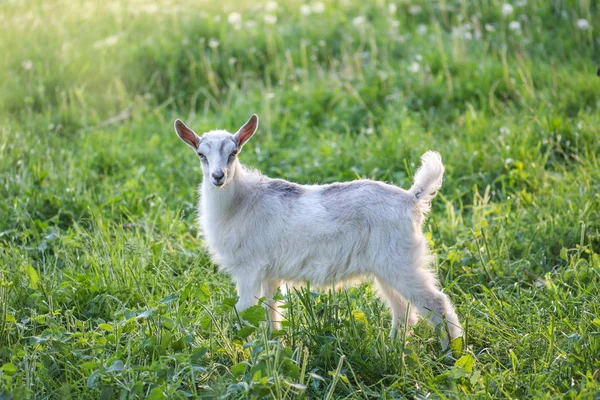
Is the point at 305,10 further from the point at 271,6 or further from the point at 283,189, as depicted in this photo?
the point at 283,189

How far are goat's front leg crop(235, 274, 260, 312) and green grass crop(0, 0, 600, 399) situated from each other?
20 centimetres

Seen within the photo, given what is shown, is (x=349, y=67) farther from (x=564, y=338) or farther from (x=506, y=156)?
(x=564, y=338)

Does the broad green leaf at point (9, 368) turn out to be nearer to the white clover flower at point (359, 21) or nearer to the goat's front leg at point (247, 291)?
the goat's front leg at point (247, 291)

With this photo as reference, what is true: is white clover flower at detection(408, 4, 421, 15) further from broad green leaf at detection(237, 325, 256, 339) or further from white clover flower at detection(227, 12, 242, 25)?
broad green leaf at detection(237, 325, 256, 339)

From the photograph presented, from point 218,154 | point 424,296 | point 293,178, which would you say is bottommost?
point 293,178

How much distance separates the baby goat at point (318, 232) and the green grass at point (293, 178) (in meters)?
0.20

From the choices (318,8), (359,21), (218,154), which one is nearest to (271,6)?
(318,8)

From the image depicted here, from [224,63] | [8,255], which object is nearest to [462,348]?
[8,255]

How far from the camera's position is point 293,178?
20.6 ft

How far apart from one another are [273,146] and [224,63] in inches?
77.6

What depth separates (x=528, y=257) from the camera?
4941 mm

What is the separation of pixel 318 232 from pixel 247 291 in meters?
0.54

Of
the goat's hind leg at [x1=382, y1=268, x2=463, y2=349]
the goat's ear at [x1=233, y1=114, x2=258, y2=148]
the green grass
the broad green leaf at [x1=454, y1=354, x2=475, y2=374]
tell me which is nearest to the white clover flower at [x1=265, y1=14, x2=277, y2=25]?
the green grass

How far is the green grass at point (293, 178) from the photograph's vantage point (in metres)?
3.61
